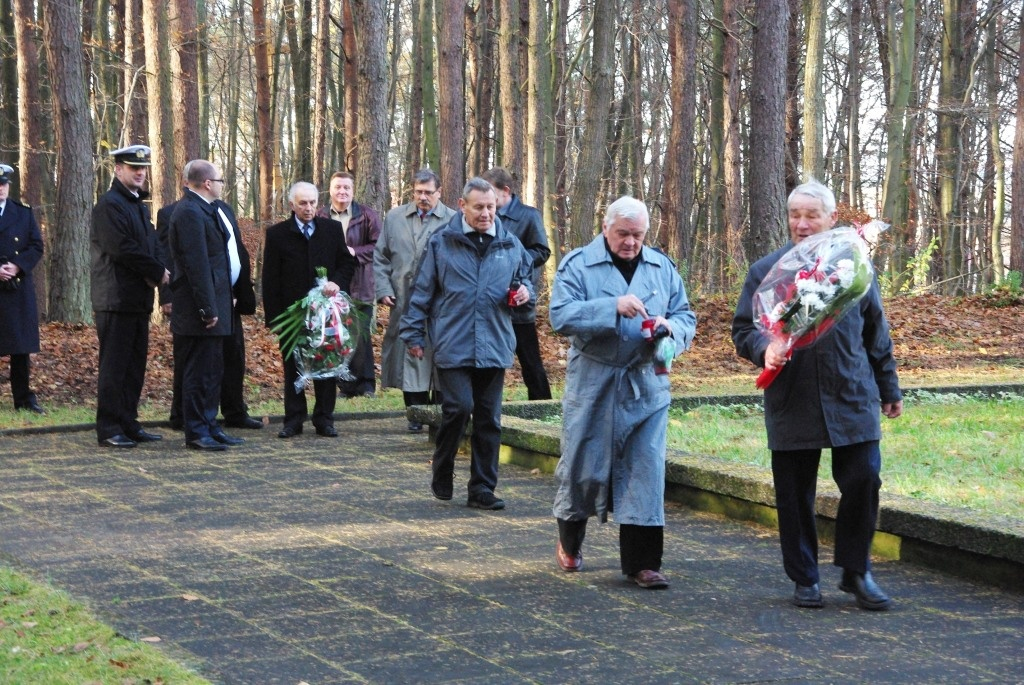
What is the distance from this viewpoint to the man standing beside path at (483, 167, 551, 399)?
1010cm

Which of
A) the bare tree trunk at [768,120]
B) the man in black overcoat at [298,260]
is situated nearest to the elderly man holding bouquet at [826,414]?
the man in black overcoat at [298,260]

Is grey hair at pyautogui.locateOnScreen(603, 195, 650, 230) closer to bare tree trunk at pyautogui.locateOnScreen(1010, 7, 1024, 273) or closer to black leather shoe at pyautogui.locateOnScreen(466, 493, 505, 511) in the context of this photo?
black leather shoe at pyautogui.locateOnScreen(466, 493, 505, 511)

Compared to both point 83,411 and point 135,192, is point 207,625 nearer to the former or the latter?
point 135,192

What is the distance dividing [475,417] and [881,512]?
2571 millimetres

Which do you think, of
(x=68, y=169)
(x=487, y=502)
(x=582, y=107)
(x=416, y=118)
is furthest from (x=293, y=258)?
(x=582, y=107)

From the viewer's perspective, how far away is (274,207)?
3628 cm

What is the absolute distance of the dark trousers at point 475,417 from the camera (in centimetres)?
819

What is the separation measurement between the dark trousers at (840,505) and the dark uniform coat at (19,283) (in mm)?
8721

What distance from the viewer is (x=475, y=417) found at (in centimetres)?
833

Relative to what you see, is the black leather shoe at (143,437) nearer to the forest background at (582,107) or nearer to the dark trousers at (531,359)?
the dark trousers at (531,359)

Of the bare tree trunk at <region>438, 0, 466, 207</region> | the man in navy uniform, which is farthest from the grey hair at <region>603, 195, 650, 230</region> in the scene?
the bare tree trunk at <region>438, 0, 466, 207</region>

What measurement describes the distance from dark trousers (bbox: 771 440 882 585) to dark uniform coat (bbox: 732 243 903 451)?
109mm

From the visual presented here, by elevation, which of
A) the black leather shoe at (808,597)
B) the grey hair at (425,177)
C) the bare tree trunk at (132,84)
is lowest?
the black leather shoe at (808,597)

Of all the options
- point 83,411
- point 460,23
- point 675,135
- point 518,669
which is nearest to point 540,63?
point 460,23
